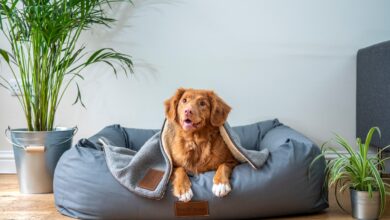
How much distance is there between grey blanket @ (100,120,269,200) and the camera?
1801 mm

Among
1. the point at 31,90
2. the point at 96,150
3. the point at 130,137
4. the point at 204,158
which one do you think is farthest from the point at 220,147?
the point at 31,90

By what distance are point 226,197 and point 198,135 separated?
1.03ft

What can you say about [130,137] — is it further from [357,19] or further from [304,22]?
[357,19]

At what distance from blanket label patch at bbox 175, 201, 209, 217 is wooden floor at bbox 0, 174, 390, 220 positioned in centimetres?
43

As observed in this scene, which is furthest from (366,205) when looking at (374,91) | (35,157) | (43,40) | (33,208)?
(43,40)

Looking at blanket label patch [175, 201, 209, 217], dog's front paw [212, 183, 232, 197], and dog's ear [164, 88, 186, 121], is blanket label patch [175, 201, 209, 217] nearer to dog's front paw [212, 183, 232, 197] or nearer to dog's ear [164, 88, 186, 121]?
dog's front paw [212, 183, 232, 197]

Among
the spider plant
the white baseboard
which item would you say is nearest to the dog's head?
the spider plant

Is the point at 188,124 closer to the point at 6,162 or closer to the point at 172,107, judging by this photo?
the point at 172,107

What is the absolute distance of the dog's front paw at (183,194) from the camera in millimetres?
1754

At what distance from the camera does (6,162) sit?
2.94 m

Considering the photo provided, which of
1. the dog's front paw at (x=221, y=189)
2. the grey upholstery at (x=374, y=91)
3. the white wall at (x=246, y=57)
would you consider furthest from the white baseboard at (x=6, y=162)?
the grey upholstery at (x=374, y=91)

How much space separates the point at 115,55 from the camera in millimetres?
2545

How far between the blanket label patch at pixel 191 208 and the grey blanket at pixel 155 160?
0.10 meters

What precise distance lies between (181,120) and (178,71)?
108 cm
